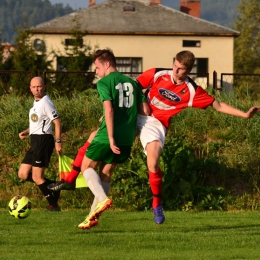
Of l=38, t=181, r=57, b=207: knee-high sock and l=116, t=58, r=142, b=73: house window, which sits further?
l=116, t=58, r=142, b=73: house window

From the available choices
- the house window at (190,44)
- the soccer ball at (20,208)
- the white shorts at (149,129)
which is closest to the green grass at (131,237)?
the soccer ball at (20,208)

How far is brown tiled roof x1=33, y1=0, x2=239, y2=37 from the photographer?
184 feet

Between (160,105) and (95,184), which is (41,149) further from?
(95,184)

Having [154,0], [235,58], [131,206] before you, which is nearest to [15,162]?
[131,206]

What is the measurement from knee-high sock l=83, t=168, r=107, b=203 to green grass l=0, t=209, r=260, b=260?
47 cm

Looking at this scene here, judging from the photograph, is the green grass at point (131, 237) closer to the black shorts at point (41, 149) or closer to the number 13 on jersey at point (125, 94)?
the black shorts at point (41, 149)

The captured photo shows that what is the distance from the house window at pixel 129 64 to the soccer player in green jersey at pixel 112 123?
45.6 m

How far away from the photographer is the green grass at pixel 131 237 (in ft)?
28.3

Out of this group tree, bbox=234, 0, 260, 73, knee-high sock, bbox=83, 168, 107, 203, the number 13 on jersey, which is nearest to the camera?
knee-high sock, bbox=83, 168, 107, 203

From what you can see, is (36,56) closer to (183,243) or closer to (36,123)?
(36,123)

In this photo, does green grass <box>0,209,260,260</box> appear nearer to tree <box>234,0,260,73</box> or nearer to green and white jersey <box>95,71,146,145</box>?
green and white jersey <box>95,71,146,145</box>

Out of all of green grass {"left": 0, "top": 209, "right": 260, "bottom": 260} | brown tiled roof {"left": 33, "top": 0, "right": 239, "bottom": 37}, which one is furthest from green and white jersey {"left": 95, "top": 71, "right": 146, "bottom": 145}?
brown tiled roof {"left": 33, "top": 0, "right": 239, "bottom": 37}

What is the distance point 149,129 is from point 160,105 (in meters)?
0.37

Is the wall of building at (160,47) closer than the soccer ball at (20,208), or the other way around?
the soccer ball at (20,208)
